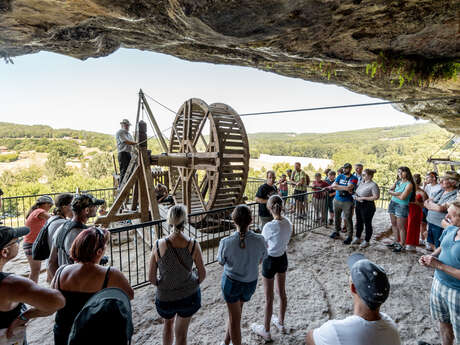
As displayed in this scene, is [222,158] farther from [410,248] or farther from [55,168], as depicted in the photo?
[55,168]

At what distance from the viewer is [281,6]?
2.62 metres

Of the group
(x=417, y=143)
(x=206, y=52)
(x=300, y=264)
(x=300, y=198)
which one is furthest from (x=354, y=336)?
(x=417, y=143)

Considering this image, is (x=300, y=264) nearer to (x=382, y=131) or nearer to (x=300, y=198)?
(x=300, y=198)

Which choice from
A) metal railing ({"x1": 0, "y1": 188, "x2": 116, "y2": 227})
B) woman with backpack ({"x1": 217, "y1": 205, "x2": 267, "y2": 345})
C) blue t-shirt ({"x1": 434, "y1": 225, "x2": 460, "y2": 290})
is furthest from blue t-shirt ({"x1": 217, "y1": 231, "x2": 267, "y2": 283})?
metal railing ({"x1": 0, "y1": 188, "x2": 116, "y2": 227})

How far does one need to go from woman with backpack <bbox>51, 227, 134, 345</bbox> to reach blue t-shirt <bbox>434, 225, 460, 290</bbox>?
8.56 ft

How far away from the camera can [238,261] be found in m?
2.11

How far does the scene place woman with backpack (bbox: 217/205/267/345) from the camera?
211 cm

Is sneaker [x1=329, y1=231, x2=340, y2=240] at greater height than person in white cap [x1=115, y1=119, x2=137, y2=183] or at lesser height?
lesser

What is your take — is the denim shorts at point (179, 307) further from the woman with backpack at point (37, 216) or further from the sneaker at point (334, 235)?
the sneaker at point (334, 235)

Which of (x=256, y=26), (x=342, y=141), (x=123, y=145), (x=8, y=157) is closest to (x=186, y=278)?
(x=256, y=26)

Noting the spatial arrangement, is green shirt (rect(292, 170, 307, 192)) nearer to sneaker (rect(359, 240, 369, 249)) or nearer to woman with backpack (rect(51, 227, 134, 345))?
sneaker (rect(359, 240, 369, 249))

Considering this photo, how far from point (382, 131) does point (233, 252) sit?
78.8 m

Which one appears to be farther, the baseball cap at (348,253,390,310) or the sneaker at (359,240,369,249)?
the sneaker at (359,240,369,249)

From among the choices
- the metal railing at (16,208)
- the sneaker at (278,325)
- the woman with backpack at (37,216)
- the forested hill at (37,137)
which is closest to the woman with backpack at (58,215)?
the woman with backpack at (37,216)
